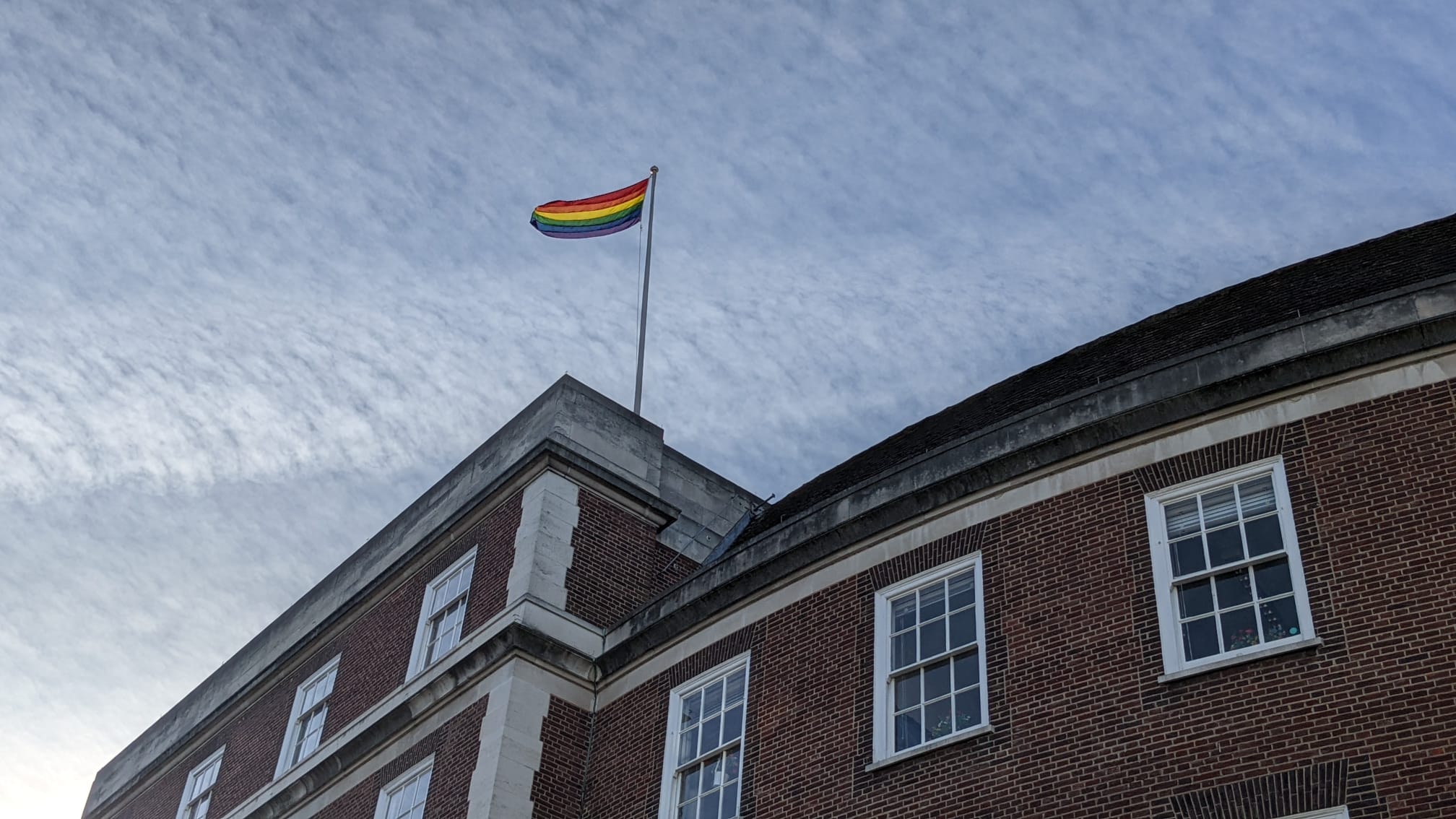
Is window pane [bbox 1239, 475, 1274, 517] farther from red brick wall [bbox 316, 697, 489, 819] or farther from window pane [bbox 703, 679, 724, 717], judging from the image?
red brick wall [bbox 316, 697, 489, 819]

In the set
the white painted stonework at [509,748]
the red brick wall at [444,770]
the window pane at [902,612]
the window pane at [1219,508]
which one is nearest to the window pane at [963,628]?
the window pane at [902,612]

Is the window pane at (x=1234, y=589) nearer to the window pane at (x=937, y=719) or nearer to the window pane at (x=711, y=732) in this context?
the window pane at (x=937, y=719)

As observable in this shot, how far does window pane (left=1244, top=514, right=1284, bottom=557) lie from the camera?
1623cm

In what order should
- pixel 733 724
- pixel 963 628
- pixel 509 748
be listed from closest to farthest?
pixel 963 628 → pixel 733 724 → pixel 509 748

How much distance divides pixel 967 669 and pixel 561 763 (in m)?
6.93

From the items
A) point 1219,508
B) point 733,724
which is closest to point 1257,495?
point 1219,508

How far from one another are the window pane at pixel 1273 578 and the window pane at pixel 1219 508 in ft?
2.38

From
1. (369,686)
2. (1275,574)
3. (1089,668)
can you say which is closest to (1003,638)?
(1089,668)

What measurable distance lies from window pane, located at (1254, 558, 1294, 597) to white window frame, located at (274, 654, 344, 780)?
16469mm

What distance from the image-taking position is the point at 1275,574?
16.0m

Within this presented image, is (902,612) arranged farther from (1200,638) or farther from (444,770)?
(444,770)

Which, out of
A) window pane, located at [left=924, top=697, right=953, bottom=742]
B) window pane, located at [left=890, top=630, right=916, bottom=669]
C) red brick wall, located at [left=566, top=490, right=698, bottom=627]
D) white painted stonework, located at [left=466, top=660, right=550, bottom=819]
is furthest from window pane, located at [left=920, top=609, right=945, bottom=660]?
red brick wall, located at [left=566, top=490, right=698, bottom=627]

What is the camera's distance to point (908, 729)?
18016 millimetres

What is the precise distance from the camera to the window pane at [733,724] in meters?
20.3
